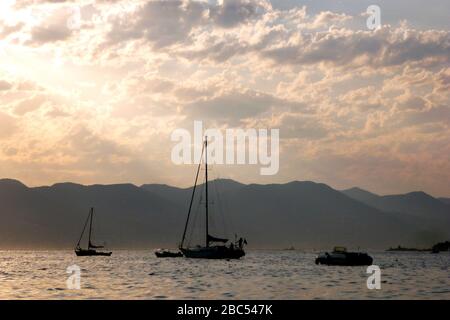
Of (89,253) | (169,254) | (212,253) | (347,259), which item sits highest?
(212,253)

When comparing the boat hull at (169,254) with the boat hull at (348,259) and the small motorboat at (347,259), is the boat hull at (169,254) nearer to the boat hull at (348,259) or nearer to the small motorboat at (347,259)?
the small motorboat at (347,259)

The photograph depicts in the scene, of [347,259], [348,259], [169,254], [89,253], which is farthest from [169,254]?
[348,259]

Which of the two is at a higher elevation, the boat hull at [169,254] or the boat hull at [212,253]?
the boat hull at [212,253]

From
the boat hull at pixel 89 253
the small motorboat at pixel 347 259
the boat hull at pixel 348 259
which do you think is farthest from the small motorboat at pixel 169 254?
the boat hull at pixel 348 259

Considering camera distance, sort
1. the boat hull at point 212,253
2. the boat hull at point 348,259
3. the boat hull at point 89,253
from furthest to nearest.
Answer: the boat hull at point 89,253 < the boat hull at point 212,253 < the boat hull at point 348,259

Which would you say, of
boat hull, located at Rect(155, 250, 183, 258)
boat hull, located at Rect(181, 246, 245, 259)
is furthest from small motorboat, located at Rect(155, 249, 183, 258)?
boat hull, located at Rect(181, 246, 245, 259)

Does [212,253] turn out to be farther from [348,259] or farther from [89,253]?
[89,253]

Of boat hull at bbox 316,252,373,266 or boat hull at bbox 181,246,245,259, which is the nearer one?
boat hull at bbox 316,252,373,266

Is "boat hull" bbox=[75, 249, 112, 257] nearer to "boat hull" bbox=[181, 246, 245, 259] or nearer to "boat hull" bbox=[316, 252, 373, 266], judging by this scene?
"boat hull" bbox=[181, 246, 245, 259]

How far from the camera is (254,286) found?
61656mm

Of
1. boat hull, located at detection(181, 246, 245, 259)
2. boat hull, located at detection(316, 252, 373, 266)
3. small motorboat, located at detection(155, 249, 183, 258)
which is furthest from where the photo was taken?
small motorboat, located at detection(155, 249, 183, 258)

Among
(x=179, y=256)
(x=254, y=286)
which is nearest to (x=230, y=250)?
(x=179, y=256)
